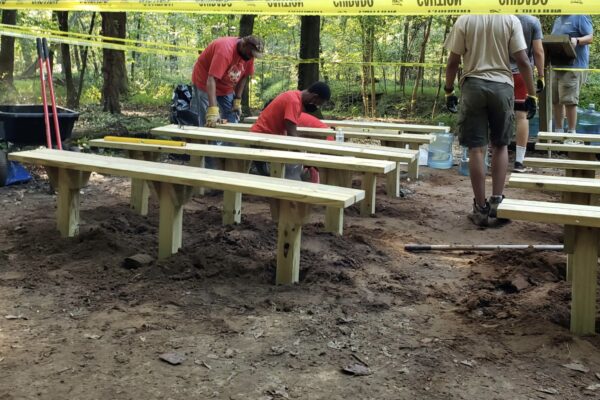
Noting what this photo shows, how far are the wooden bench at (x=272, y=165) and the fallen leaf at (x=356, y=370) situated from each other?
77.3 inches

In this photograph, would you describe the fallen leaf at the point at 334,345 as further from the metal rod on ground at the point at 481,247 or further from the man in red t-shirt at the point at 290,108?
the man in red t-shirt at the point at 290,108

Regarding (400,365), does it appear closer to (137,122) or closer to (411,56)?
(137,122)

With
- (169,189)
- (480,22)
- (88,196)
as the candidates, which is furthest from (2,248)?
(480,22)

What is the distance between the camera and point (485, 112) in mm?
5574

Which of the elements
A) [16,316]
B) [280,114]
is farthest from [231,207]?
[16,316]

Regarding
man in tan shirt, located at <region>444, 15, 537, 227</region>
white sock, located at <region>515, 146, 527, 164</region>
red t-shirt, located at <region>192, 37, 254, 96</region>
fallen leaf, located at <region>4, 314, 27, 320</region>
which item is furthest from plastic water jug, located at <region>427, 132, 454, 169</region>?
fallen leaf, located at <region>4, 314, 27, 320</region>

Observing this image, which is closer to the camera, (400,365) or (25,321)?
(400,365)

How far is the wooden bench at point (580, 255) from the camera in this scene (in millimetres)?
2949

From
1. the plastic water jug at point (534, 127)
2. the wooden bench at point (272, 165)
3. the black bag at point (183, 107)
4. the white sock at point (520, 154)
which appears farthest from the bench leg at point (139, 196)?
the plastic water jug at point (534, 127)

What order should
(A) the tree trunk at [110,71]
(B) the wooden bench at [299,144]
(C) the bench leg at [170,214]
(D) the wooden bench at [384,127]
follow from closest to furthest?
(C) the bench leg at [170,214], (B) the wooden bench at [299,144], (D) the wooden bench at [384,127], (A) the tree trunk at [110,71]

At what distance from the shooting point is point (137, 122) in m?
10.4

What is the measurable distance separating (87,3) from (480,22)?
4264 mm

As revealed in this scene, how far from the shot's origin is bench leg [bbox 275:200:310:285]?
11.9 ft

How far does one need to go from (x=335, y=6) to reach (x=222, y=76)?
1.51 m
